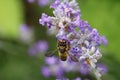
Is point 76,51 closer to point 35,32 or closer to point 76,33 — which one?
point 76,33

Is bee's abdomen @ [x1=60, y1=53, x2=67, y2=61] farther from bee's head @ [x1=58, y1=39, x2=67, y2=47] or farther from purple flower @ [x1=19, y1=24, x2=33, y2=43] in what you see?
purple flower @ [x1=19, y1=24, x2=33, y2=43]

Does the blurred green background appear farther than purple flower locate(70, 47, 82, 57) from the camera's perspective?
Yes

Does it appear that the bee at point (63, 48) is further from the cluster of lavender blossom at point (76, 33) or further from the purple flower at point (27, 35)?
the purple flower at point (27, 35)

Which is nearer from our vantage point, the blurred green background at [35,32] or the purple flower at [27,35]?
the blurred green background at [35,32]

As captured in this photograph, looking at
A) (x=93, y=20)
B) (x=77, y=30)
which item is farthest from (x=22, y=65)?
(x=77, y=30)

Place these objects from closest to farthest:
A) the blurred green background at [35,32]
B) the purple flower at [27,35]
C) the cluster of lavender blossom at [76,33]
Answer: the cluster of lavender blossom at [76,33] < the blurred green background at [35,32] < the purple flower at [27,35]

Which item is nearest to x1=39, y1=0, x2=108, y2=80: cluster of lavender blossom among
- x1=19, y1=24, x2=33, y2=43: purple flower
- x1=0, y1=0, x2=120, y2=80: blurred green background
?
x1=0, y1=0, x2=120, y2=80: blurred green background

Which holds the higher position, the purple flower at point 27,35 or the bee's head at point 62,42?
the purple flower at point 27,35

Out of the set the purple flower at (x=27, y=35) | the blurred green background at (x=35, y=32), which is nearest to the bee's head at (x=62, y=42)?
the blurred green background at (x=35, y=32)

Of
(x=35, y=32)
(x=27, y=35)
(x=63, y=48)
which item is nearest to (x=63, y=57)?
(x=63, y=48)
